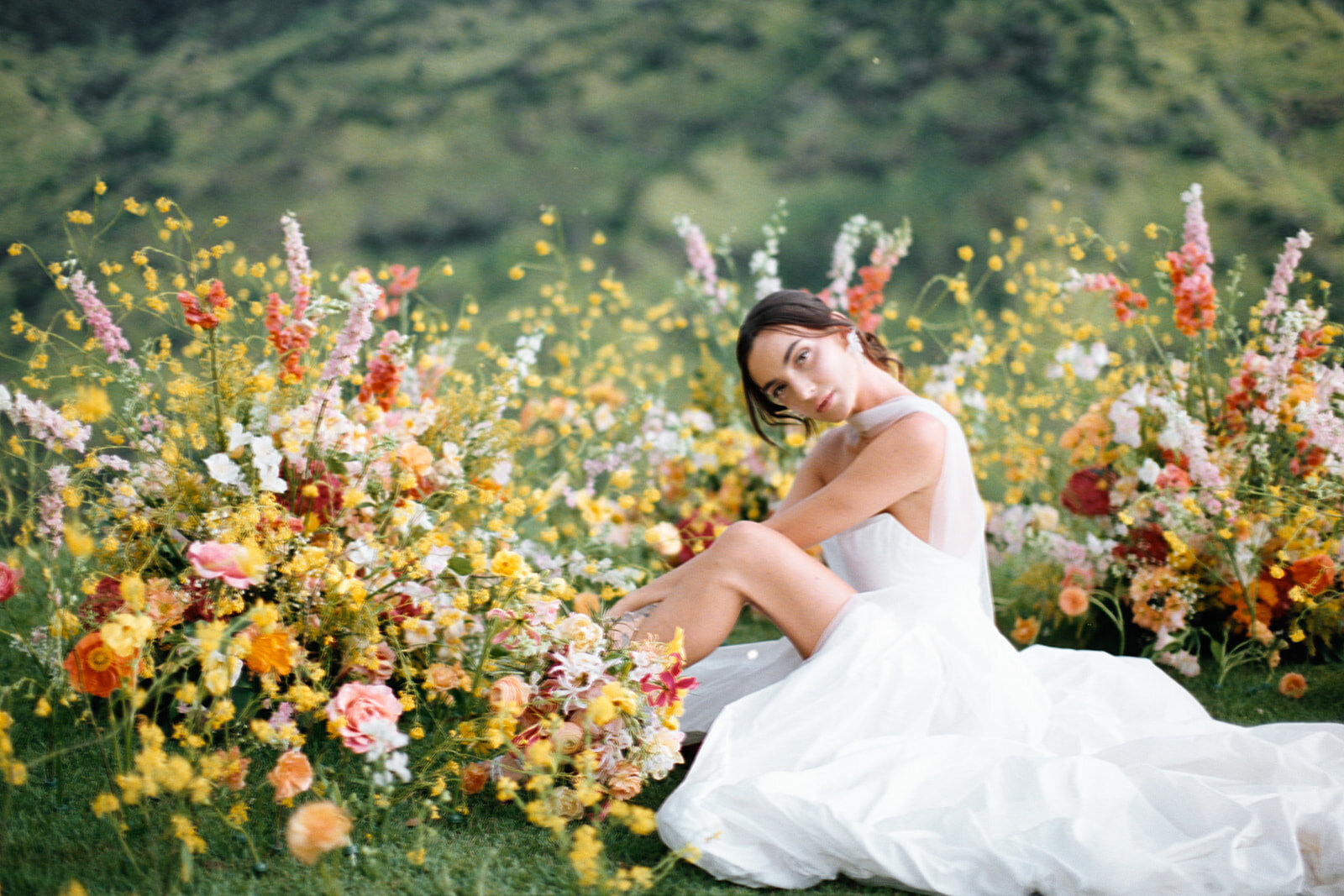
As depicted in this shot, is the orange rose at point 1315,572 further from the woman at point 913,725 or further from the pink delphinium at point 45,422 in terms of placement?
the pink delphinium at point 45,422

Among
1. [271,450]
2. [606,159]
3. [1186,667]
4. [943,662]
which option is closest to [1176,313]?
[1186,667]

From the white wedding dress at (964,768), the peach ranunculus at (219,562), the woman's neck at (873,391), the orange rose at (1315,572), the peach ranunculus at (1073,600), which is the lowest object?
the peach ranunculus at (1073,600)

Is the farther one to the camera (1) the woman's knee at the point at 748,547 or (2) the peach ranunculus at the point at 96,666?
(1) the woman's knee at the point at 748,547

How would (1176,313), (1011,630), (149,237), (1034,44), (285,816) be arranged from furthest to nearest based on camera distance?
(1034,44) < (149,237) < (1011,630) < (1176,313) < (285,816)

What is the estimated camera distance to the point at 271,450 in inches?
64.4

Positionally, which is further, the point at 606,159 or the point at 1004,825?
the point at 606,159

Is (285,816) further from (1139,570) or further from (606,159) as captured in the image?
(606,159)

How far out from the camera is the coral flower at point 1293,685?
2189 millimetres

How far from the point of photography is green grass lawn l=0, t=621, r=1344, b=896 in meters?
A: 1.40

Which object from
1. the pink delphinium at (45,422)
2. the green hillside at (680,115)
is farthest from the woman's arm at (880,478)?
the green hillside at (680,115)

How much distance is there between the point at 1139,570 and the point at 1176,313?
1.92 ft

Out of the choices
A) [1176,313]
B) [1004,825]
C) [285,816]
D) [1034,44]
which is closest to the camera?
[1004,825]

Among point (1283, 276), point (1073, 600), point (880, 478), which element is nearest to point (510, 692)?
point (880, 478)

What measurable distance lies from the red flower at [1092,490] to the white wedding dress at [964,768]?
0.66m
